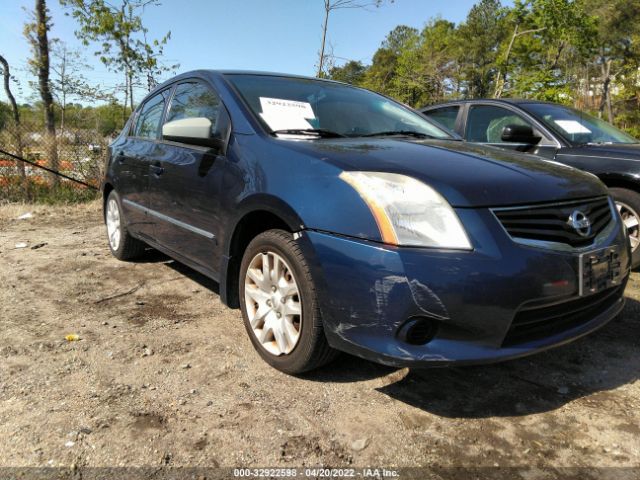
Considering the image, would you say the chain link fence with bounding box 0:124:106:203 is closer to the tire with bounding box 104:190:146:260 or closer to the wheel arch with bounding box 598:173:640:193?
the tire with bounding box 104:190:146:260

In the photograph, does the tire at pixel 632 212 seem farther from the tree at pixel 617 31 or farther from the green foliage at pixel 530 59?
the tree at pixel 617 31

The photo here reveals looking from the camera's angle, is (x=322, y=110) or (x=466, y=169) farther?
(x=322, y=110)

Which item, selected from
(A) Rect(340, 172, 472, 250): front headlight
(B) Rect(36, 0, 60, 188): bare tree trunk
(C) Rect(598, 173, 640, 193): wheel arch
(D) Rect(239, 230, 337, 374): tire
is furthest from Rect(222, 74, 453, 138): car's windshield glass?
(B) Rect(36, 0, 60, 188): bare tree trunk

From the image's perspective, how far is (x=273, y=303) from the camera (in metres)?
2.48

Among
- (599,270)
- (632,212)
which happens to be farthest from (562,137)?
(599,270)

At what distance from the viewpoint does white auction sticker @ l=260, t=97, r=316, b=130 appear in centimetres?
274

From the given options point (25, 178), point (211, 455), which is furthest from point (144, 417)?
point (25, 178)

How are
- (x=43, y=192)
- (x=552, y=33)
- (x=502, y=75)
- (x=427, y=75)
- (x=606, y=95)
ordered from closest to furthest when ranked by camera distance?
(x=43, y=192) < (x=552, y=33) < (x=502, y=75) < (x=427, y=75) < (x=606, y=95)

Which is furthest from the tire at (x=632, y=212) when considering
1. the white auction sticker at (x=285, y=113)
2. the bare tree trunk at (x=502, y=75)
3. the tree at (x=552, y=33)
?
the bare tree trunk at (x=502, y=75)

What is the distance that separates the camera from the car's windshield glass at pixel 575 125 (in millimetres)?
4695

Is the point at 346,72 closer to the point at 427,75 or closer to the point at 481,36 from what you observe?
the point at 427,75

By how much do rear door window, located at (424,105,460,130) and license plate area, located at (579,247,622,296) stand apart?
3.30 meters

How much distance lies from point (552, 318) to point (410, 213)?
0.79m

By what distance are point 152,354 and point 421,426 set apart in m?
1.51
